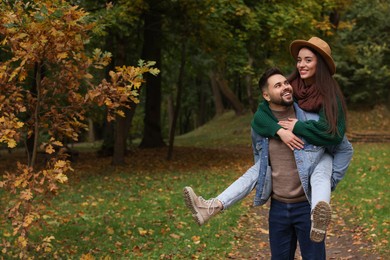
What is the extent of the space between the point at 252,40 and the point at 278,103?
47.3 ft

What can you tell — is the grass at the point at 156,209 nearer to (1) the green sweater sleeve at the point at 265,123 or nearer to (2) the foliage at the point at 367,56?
(1) the green sweater sleeve at the point at 265,123

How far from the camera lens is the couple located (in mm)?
3775

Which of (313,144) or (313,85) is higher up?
(313,85)

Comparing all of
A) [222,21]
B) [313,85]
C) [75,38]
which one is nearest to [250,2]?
[222,21]

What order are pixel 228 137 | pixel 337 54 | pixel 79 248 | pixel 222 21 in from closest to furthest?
pixel 79 248 → pixel 222 21 → pixel 337 54 → pixel 228 137

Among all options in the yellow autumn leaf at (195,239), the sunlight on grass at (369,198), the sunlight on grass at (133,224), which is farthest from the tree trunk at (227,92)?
the yellow autumn leaf at (195,239)

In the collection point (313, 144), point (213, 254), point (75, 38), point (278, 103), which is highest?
point (75, 38)

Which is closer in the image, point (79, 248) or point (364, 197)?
point (79, 248)

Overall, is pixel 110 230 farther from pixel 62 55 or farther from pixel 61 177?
pixel 62 55

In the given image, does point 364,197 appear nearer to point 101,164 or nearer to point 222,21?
point 222,21

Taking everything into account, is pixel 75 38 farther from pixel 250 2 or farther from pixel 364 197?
pixel 250 2

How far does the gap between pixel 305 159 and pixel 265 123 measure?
381 mm

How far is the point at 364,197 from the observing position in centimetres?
1129

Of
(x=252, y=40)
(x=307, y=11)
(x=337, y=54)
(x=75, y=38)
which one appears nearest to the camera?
(x=75, y=38)
